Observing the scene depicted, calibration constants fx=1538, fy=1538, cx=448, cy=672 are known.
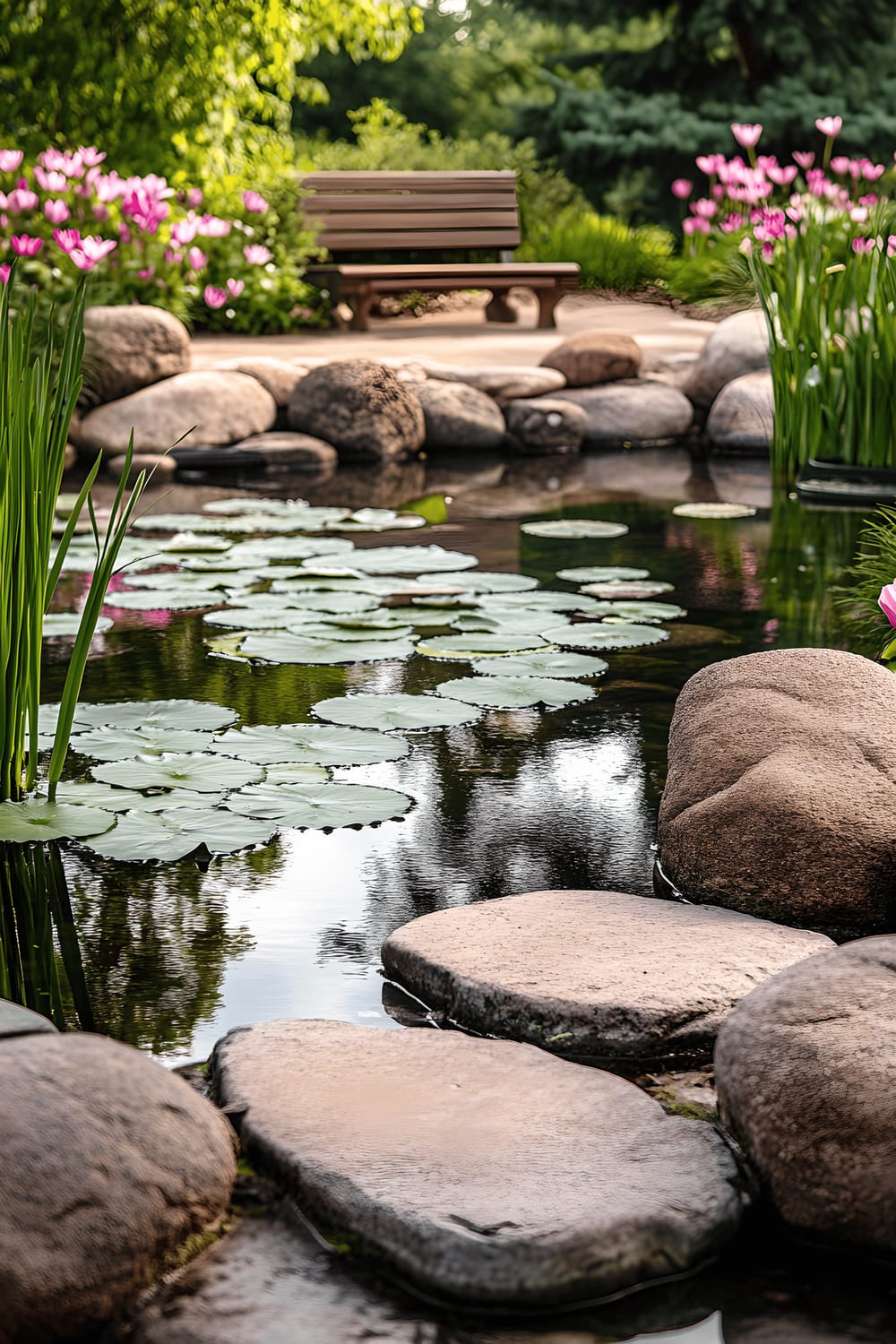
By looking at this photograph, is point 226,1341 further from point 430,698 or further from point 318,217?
point 318,217

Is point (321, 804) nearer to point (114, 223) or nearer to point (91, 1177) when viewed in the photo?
point (91, 1177)

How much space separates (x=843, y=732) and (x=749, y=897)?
372 mm

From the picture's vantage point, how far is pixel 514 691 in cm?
380

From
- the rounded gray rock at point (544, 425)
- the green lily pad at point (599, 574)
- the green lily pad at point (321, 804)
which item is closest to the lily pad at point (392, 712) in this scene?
the green lily pad at point (321, 804)

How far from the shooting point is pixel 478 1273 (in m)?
1.61

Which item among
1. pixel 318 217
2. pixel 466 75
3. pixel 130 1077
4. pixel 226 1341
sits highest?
pixel 466 75

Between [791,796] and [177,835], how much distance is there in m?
1.13

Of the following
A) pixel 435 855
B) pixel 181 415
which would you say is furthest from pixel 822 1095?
pixel 181 415

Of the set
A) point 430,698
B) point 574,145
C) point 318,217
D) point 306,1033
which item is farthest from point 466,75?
point 306,1033

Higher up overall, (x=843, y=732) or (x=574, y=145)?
(x=574, y=145)

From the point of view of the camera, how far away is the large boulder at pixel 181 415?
766cm

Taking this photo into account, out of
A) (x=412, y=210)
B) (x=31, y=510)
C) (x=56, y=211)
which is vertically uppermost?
(x=412, y=210)

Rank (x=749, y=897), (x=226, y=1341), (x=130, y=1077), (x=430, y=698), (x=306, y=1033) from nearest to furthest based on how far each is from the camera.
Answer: (x=226, y=1341) < (x=130, y=1077) < (x=306, y=1033) < (x=749, y=897) < (x=430, y=698)

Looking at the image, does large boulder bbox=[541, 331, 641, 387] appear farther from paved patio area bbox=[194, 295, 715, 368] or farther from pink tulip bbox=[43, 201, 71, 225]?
pink tulip bbox=[43, 201, 71, 225]
